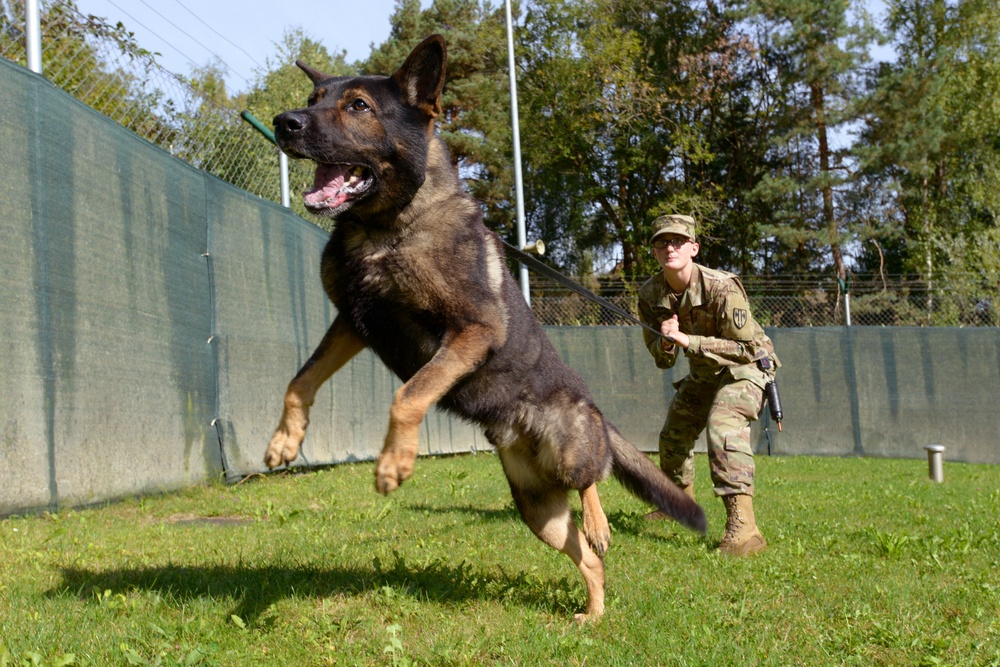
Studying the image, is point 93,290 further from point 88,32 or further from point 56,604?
point 56,604

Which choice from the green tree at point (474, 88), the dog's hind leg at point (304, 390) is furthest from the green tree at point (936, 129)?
the dog's hind leg at point (304, 390)

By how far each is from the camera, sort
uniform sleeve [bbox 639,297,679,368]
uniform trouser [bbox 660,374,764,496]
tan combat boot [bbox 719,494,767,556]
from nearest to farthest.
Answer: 1. tan combat boot [bbox 719,494,767,556]
2. uniform trouser [bbox 660,374,764,496]
3. uniform sleeve [bbox 639,297,679,368]

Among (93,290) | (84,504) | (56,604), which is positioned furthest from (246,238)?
(56,604)

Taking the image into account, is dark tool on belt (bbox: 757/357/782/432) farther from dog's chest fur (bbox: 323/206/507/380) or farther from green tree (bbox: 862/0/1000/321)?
green tree (bbox: 862/0/1000/321)

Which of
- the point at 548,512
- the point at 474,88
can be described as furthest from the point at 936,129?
the point at 548,512

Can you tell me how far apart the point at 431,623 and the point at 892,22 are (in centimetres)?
3303

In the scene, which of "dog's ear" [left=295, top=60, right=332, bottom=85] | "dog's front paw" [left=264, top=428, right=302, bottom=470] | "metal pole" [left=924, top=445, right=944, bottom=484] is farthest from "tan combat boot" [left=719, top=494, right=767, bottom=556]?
"metal pole" [left=924, top=445, right=944, bottom=484]

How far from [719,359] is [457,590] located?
→ 2713 millimetres

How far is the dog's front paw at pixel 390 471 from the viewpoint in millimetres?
3071

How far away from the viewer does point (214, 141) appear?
8.47 meters

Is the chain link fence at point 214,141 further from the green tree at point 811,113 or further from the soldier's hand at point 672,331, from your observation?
the green tree at point 811,113

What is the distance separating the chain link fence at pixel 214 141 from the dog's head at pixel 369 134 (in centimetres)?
355

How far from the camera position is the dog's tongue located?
3506 millimetres

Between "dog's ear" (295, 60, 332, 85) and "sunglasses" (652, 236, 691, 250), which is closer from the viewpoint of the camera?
"dog's ear" (295, 60, 332, 85)
